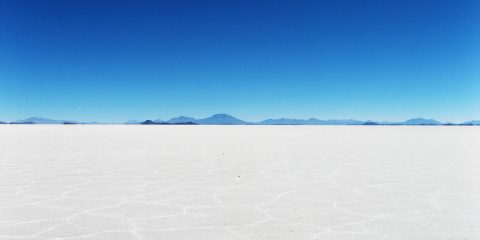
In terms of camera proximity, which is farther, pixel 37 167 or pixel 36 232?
pixel 37 167

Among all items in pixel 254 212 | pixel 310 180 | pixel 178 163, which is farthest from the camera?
pixel 178 163

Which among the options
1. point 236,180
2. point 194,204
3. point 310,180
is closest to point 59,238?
point 194,204

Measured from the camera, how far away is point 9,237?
253cm

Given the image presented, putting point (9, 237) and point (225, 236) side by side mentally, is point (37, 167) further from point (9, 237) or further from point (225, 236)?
point (225, 236)

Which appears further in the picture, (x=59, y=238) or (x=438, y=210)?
(x=438, y=210)

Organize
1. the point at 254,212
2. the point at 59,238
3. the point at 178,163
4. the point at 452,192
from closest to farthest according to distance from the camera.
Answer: the point at 59,238 → the point at 254,212 → the point at 452,192 → the point at 178,163

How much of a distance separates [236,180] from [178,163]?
1.96 meters

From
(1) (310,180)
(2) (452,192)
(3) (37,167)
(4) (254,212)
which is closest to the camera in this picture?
(4) (254,212)

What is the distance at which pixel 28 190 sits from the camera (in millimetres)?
4113

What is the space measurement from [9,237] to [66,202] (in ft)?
3.34

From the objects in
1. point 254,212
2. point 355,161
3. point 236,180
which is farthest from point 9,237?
point 355,161

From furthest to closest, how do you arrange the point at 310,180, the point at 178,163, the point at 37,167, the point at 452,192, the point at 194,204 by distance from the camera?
the point at 178,163 < the point at 37,167 < the point at 310,180 < the point at 452,192 < the point at 194,204

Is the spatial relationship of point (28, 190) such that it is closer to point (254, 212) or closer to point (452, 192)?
point (254, 212)

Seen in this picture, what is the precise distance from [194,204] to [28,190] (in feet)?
5.80
